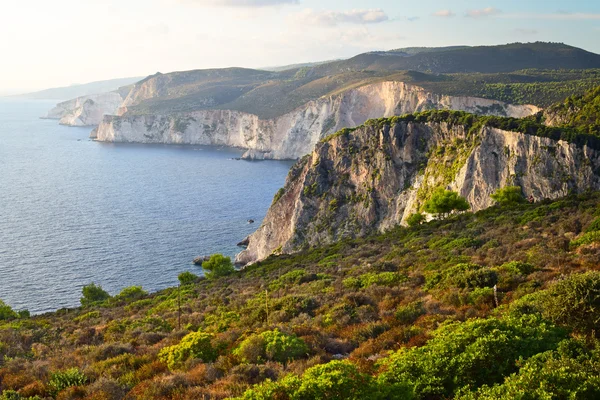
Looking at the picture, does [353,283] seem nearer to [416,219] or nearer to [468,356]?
[468,356]

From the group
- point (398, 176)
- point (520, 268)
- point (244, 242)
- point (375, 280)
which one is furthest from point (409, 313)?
point (244, 242)

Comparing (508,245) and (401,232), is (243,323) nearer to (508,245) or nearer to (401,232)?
(508,245)

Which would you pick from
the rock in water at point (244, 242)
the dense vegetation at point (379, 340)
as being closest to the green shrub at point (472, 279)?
the dense vegetation at point (379, 340)

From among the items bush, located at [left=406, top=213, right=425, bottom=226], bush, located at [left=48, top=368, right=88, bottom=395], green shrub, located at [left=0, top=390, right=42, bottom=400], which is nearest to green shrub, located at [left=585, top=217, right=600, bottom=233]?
bush, located at [left=48, top=368, right=88, bottom=395]

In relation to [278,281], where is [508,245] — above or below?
above

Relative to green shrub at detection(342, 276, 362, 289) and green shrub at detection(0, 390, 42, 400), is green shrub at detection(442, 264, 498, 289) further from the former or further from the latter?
green shrub at detection(0, 390, 42, 400)

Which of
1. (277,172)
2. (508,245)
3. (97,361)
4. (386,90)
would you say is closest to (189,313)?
(97,361)
